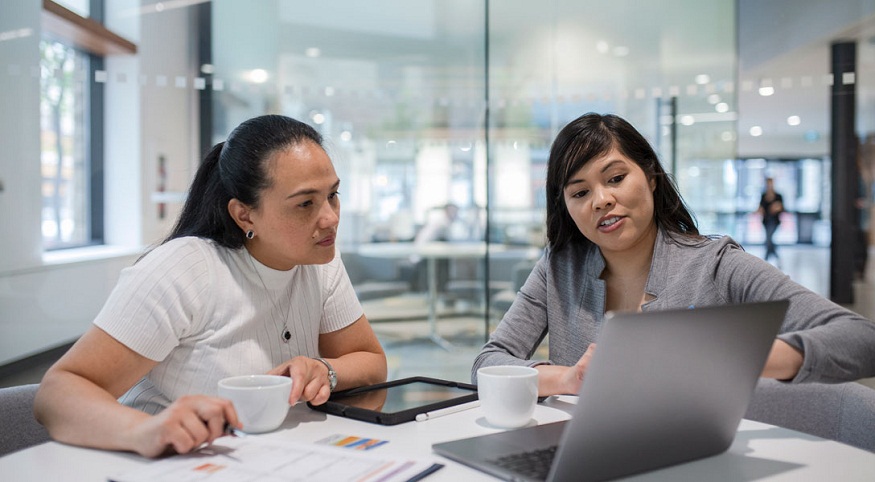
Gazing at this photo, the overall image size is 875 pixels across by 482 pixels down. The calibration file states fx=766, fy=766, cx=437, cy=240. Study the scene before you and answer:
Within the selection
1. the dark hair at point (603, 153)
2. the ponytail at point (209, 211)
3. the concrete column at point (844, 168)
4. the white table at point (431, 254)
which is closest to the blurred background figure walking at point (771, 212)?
the concrete column at point (844, 168)

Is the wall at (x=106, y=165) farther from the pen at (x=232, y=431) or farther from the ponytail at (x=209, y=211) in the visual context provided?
the pen at (x=232, y=431)

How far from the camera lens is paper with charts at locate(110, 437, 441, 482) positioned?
0.96 metres

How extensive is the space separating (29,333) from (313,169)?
2624 millimetres

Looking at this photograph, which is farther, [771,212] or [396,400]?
[771,212]

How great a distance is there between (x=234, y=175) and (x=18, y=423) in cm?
62

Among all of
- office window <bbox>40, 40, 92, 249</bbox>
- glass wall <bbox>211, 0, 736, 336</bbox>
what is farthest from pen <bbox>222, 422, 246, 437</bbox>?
office window <bbox>40, 40, 92, 249</bbox>

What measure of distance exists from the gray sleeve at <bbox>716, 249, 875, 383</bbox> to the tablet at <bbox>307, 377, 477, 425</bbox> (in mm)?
565

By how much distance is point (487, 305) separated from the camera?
14.1 feet

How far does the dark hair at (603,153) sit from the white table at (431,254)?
2.54 meters

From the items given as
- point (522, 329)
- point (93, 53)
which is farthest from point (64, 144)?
point (522, 329)

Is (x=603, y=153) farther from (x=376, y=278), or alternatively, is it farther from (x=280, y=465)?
(x=376, y=278)

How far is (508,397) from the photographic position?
1.19m

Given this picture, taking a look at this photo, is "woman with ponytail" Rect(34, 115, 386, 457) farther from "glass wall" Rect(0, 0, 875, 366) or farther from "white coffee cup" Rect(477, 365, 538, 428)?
"glass wall" Rect(0, 0, 875, 366)

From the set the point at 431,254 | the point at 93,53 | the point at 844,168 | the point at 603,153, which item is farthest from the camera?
the point at 431,254
